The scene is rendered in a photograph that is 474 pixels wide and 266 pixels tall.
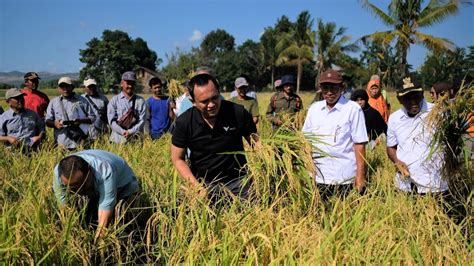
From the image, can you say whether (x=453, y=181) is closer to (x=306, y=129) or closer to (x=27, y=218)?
(x=306, y=129)

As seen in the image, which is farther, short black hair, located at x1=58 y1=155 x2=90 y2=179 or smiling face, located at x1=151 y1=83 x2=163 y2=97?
smiling face, located at x1=151 y1=83 x2=163 y2=97

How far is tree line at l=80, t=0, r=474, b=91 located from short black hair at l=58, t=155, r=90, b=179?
5.08 metres

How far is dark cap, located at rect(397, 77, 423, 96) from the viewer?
9.27ft

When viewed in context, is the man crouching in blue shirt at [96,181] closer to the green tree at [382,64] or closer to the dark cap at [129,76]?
the dark cap at [129,76]

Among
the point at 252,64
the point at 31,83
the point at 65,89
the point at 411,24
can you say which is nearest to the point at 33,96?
the point at 31,83

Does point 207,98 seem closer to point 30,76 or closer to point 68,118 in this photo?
point 68,118

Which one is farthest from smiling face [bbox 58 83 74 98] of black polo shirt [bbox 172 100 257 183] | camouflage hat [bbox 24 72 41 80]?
black polo shirt [bbox 172 100 257 183]

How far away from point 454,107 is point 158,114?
13.2ft

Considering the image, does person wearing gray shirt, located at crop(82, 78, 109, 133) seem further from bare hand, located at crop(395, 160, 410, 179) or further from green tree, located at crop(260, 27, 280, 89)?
green tree, located at crop(260, 27, 280, 89)

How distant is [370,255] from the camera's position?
1905 mm

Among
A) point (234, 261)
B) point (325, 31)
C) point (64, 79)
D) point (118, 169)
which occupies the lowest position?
point (234, 261)

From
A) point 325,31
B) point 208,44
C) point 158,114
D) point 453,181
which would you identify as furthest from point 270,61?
point 453,181

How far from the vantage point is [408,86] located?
2850 mm

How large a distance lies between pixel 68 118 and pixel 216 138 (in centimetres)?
279
